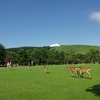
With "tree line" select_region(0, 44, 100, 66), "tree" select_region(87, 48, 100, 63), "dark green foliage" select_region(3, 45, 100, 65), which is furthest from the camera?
"tree" select_region(87, 48, 100, 63)

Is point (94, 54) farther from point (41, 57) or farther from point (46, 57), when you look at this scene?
point (41, 57)

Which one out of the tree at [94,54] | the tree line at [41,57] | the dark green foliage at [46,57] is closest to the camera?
the tree line at [41,57]

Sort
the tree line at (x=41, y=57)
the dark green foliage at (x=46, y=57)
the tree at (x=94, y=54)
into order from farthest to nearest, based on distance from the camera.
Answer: the tree at (x=94, y=54)
the dark green foliage at (x=46, y=57)
the tree line at (x=41, y=57)

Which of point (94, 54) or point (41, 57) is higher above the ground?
point (94, 54)

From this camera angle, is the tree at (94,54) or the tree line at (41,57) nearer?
the tree line at (41,57)

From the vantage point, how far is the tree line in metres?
100

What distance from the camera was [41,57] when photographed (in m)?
120

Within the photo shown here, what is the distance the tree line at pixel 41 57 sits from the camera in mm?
100125

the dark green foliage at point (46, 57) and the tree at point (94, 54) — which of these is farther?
the tree at point (94, 54)

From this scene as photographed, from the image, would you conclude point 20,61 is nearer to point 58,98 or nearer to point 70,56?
point 70,56

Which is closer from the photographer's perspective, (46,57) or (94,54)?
(46,57)

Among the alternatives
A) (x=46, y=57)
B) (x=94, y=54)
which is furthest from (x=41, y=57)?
(x=94, y=54)

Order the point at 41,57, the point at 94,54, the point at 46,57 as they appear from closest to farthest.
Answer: the point at 41,57, the point at 46,57, the point at 94,54

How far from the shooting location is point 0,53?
3649 inches
